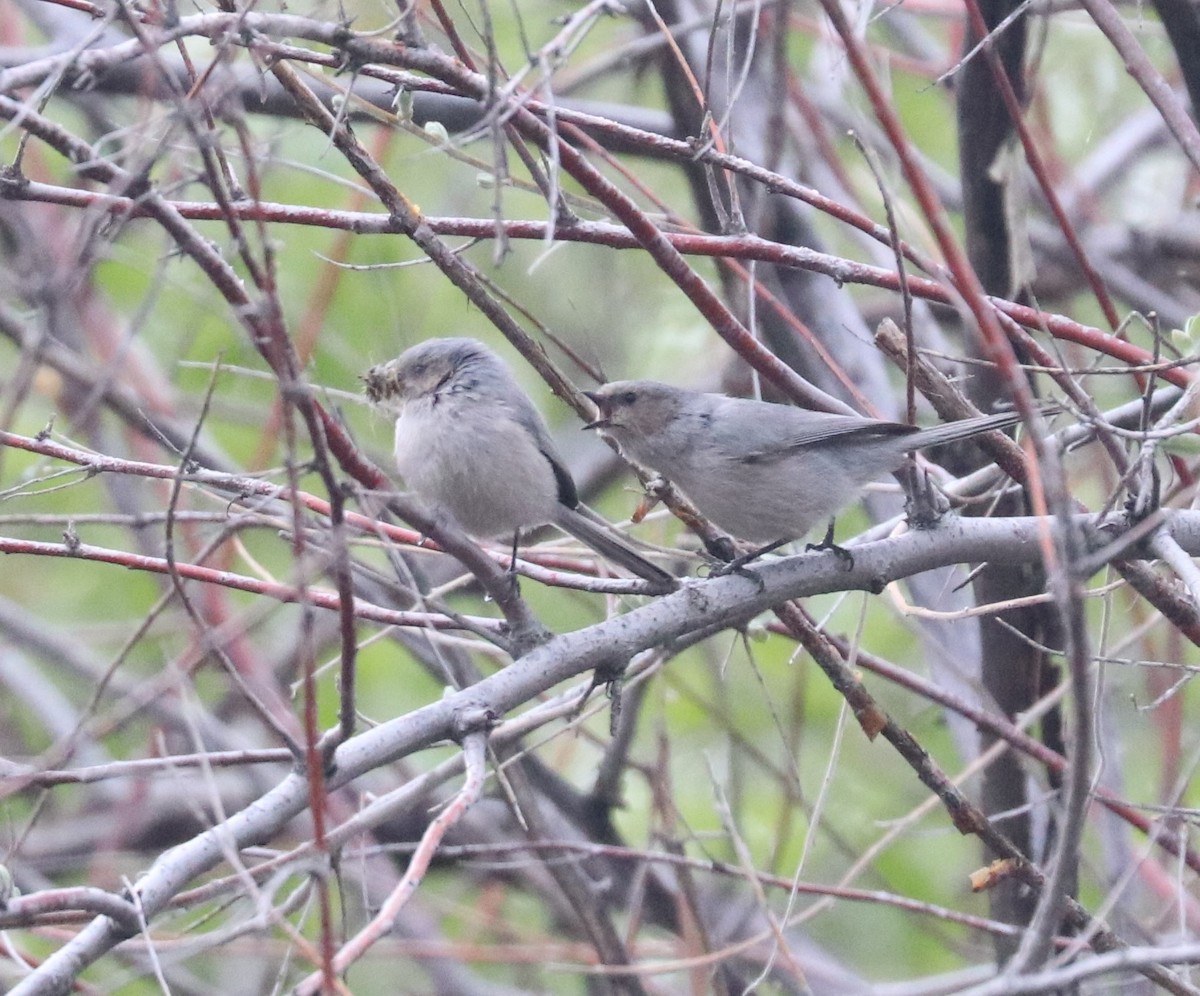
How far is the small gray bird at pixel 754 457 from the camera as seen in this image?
4.24 metres

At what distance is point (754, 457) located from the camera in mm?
4273

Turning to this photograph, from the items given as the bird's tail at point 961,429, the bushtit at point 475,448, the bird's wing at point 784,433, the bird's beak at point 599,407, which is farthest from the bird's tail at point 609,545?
the bird's tail at point 961,429

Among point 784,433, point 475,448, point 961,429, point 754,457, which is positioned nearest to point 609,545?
point 475,448

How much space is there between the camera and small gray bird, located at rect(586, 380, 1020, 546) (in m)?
4.24

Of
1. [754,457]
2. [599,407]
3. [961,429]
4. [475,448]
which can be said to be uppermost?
[599,407]

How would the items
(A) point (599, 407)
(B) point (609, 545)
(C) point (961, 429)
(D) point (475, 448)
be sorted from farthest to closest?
(A) point (599, 407) → (D) point (475, 448) → (B) point (609, 545) → (C) point (961, 429)

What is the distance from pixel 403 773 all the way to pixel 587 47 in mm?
4597

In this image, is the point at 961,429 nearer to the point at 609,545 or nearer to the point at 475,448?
the point at 609,545

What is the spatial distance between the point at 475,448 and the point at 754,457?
0.90 m

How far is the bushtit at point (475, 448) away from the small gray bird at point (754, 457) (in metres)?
0.32

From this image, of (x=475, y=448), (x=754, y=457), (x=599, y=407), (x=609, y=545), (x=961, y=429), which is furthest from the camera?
(x=599, y=407)

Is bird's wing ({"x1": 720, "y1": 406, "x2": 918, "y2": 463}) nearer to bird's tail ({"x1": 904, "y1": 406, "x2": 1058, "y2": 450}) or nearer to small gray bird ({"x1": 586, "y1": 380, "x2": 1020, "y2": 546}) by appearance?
small gray bird ({"x1": 586, "y1": 380, "x2": 1020, "y2": 546})

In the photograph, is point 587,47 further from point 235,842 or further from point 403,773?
point 235,842

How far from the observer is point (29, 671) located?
23.0 ft
